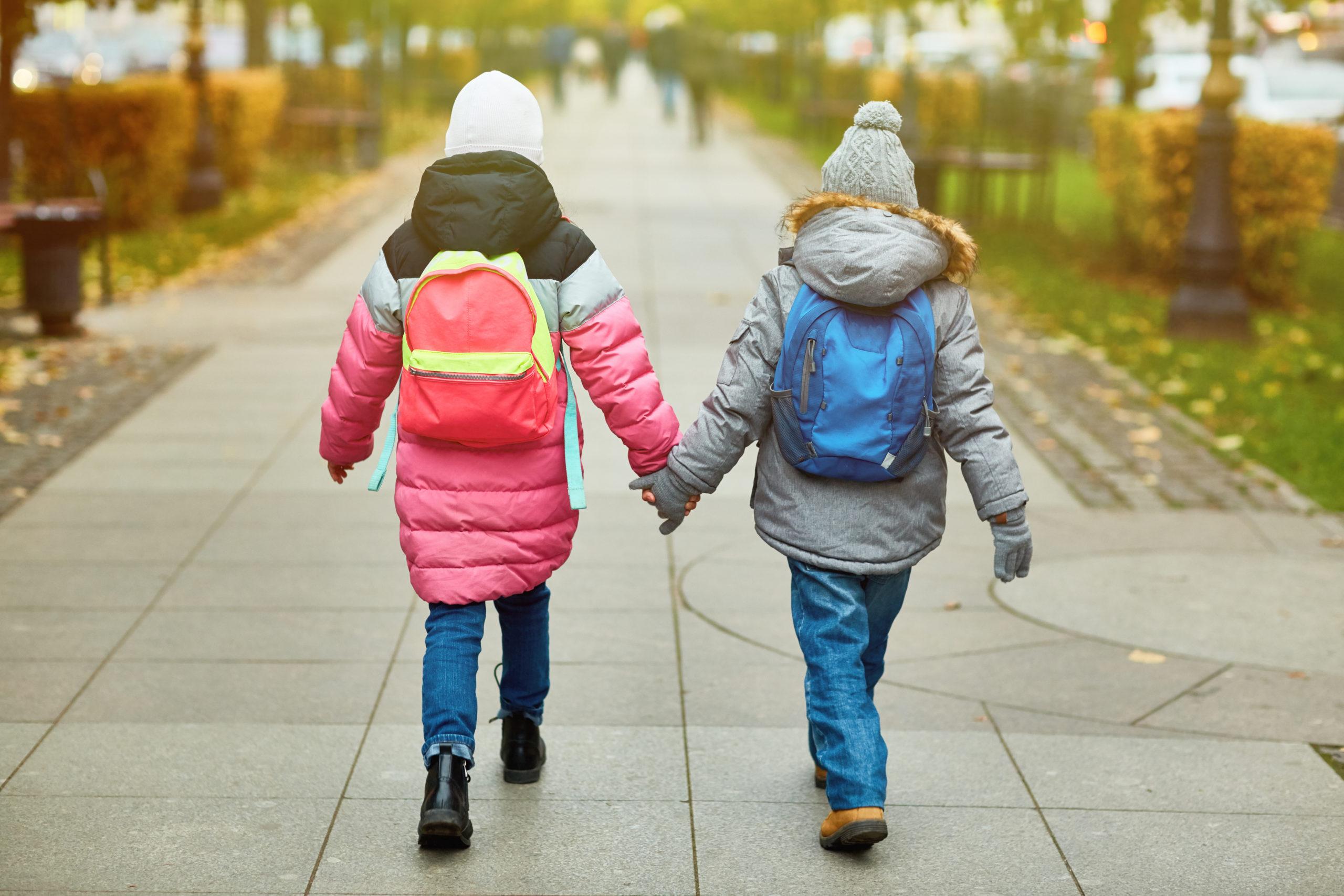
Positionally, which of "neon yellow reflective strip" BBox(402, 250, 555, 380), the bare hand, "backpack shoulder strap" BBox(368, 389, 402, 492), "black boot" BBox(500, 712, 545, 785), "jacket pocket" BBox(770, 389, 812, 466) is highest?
"neon yellow reflective strip" BBox(402, 250, 555, 380)

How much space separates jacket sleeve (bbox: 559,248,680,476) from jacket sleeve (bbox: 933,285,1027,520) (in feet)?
1.99

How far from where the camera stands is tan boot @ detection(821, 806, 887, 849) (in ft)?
12.1

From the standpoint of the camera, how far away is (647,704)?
4.74 meters

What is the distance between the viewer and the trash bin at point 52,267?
10.2m

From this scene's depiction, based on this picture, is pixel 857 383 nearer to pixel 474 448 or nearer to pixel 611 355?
pixel 611 355

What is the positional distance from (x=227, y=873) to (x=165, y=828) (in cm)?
31

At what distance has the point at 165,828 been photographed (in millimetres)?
3857

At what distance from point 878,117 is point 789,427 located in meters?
0.71

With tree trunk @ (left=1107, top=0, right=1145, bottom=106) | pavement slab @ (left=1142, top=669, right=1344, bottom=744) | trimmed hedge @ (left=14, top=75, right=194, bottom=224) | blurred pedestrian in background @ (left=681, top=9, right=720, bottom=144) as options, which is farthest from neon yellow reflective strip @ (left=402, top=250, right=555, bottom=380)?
blurred pedestrian in background @ (left=681, top=9, right=720, bottom=144)

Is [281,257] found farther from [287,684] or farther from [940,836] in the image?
[940,836]

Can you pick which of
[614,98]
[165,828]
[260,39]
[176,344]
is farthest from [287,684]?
[614,98]

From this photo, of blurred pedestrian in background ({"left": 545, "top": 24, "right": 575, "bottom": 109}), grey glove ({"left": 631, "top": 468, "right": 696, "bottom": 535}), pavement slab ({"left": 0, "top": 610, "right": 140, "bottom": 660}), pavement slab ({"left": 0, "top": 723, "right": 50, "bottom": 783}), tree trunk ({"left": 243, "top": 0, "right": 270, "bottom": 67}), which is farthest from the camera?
blurred pedestrian in background ({"left": 545, "top": 24, "right": 575, "bottom": 109})

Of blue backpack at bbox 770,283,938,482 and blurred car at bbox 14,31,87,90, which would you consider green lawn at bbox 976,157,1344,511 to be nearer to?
blue backpack at bbox 770,283,938,482

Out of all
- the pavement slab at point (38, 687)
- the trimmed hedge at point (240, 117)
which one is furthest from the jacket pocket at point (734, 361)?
the trimmed hedge at point (240, 117)
